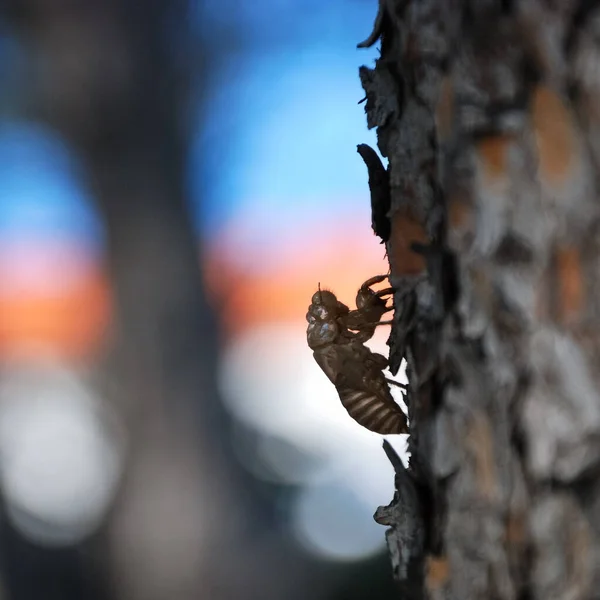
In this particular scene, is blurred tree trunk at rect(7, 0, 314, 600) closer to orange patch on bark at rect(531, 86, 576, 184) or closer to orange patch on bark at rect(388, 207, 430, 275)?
orange patch on bark at rect(388, 207, 430, 275)

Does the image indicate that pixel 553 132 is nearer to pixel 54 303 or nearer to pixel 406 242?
pixel 406 242

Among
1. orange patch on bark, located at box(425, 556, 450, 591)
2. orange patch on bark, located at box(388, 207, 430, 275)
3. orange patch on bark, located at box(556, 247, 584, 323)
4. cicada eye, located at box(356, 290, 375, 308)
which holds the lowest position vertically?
orange patch on bark, located at box(425, 556, 450, 591)

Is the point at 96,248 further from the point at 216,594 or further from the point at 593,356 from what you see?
the point at 593,356

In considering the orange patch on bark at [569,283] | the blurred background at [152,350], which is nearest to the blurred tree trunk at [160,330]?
the blurred background at [152,350]

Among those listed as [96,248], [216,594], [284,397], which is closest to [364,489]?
[284,397]

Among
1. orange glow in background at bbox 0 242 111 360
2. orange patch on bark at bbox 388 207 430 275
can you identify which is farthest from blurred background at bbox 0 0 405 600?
orange patch on bark at bbox 388 207 430 275

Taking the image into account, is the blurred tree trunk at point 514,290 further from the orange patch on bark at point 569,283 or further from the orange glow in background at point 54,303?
the orange glow in background at point 54,303
